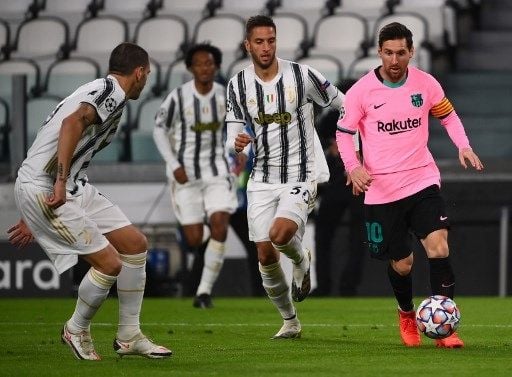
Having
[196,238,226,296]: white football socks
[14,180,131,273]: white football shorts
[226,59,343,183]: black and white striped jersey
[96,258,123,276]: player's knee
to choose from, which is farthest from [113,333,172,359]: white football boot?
[196,238,226,296]: white football socks

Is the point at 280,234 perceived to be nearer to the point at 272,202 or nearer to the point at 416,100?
the point at 272,202

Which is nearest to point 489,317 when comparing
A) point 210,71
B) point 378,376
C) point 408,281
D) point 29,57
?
point 408,281

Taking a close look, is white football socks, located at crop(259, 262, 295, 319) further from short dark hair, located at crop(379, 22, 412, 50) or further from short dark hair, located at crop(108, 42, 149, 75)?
short dark hair, located at crop(108, 42, 149, 75)

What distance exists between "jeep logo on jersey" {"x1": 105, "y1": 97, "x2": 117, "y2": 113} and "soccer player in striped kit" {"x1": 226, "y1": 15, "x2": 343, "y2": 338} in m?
1.90

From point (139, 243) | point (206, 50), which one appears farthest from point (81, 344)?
point (206, 50)

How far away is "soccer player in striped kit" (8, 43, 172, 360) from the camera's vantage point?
22.7ft

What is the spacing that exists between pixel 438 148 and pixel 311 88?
21.3ft

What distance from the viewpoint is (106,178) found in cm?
1494

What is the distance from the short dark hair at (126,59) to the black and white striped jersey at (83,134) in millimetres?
68

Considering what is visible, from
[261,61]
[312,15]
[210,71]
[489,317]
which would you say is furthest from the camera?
[312,15]

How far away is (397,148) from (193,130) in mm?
4842

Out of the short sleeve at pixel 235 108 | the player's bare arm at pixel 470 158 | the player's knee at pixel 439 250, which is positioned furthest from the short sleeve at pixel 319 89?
the player's knee at pixel 439 250

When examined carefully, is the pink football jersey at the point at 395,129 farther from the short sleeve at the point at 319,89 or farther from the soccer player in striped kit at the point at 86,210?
the soccer player in striped kit at the point at 86,210

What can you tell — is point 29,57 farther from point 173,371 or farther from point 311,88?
point 173,371
